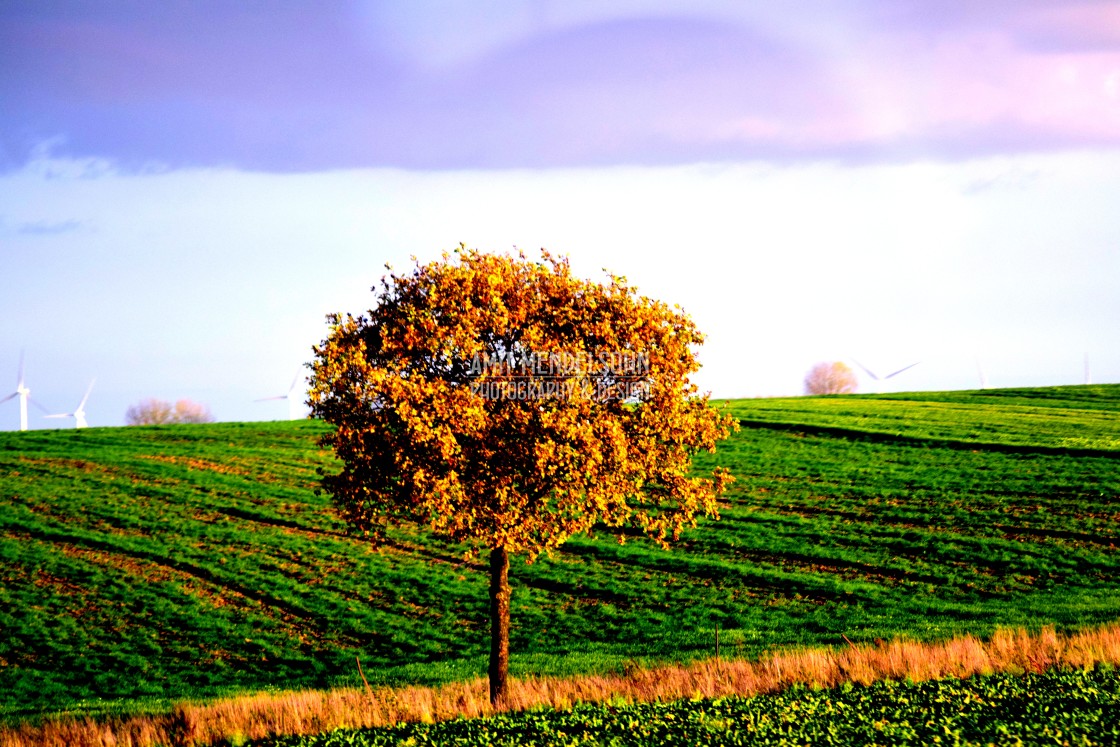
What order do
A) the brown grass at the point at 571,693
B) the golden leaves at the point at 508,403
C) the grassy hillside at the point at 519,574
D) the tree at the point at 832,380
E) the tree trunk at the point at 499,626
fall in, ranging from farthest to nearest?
the tree at the point at 832,380 → the grassy hillside at the point at 519,574 → the tree trunk at the point at 499,626 → the golden leaves at the point at 508,403 → the brown grass at the point at 571,693

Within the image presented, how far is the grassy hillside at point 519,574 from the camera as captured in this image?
92.9ft

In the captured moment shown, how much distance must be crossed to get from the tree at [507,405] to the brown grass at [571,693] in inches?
111

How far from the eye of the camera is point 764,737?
504 inches

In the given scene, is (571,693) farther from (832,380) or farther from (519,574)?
(832,380)

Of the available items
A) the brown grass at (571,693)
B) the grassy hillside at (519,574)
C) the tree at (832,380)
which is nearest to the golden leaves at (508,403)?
the brown grass at (571,693)

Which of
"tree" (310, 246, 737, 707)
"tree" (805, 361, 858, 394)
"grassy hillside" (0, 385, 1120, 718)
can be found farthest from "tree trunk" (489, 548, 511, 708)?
"tree" (805, 361, 858, 394)

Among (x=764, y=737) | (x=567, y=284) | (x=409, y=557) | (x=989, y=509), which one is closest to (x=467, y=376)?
(x=567, y=284)

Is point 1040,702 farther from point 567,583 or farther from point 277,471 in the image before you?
point 277,471

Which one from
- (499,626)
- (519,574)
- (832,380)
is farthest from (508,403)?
(832,380)

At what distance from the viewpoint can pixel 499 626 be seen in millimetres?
20422

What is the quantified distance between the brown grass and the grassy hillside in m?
5.83

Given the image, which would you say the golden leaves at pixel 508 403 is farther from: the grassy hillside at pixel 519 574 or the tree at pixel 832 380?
the tree at pixel 832 380

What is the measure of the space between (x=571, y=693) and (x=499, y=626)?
338 centimetres

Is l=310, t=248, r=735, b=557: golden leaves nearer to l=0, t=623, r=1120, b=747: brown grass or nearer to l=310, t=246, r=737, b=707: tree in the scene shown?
l=310, t=246, r=737, b=707: tree
